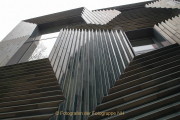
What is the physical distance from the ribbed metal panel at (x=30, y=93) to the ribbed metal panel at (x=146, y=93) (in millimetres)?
1415

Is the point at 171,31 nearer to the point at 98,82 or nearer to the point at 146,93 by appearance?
the point at 146,93

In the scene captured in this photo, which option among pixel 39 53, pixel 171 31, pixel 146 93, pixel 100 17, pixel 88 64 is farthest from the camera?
pixel 100 17

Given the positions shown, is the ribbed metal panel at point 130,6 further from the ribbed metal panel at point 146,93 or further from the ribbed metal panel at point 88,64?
the ribbed metal panel at point 146,93

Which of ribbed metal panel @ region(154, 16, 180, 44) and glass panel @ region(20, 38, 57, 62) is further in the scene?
glass panel @ region(20, 38, 57, 62)

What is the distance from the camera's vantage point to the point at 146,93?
3.15m

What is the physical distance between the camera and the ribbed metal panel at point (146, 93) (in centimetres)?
268

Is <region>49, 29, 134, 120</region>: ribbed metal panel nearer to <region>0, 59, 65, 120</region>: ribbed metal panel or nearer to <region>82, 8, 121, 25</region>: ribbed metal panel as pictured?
<region>0, 59, 65, 120</region>: ribbed metal panel

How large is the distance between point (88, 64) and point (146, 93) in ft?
8.24

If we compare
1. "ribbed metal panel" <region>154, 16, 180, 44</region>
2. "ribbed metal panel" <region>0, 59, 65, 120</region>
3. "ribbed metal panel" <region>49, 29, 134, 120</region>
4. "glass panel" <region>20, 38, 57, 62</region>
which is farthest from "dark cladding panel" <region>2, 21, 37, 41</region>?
"ribbed metal panel" <region>154, 16, 180, 44</region>

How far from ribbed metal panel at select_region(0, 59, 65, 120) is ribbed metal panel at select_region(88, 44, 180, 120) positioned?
142 cm

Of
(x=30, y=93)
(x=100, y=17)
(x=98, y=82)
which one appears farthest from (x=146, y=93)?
(x=100, y=17)

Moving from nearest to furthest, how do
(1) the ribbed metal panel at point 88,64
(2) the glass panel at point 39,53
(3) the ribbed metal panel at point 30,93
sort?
1. (3) the ribbed metal panel at point 30,93
2. (1) the ribbed metal panel at point 88,64
3. (2) the glass panel at point 39,53

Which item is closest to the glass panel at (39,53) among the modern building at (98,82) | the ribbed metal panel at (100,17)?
the modern building at (98,82)

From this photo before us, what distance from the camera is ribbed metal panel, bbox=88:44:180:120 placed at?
2680mm
